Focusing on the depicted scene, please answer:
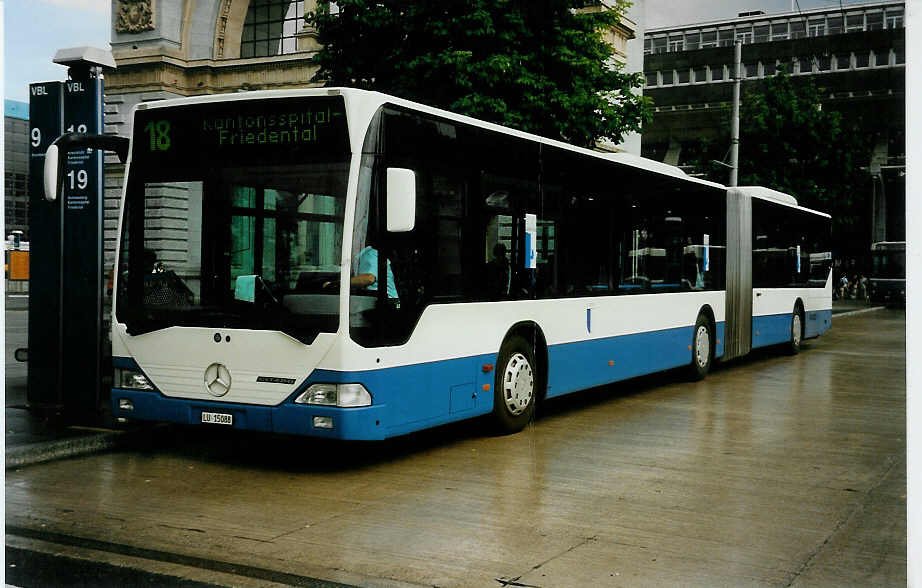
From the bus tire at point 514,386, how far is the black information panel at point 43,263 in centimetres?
402

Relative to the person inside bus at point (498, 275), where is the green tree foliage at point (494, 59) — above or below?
above

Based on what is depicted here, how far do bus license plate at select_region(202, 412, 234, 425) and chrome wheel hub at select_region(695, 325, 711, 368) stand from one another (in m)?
8.40

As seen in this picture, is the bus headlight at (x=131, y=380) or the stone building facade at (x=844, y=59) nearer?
the stone building facade at (x=844, y=59)

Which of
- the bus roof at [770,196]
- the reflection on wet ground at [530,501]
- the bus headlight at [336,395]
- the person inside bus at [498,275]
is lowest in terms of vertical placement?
the reflection on wet ground at [530,501]

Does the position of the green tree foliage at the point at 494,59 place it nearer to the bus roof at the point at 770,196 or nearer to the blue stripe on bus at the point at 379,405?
the bus roof at the point at 770,196

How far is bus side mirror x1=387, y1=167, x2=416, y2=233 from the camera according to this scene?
771 cm

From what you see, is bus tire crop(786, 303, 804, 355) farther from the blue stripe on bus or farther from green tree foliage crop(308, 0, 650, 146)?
the blue stripe on bus

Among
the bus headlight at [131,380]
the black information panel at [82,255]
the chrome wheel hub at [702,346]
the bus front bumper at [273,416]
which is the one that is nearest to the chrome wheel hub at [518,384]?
the bus front bumper at [273,416]

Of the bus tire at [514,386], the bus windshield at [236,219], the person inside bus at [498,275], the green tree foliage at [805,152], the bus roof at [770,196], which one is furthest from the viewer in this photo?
the bus roof at [770,196]

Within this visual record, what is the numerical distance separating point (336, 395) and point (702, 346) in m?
8.54

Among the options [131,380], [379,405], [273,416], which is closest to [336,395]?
[379,405]

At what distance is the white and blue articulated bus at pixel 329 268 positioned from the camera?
25.4 feet

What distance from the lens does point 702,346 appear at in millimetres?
15070
